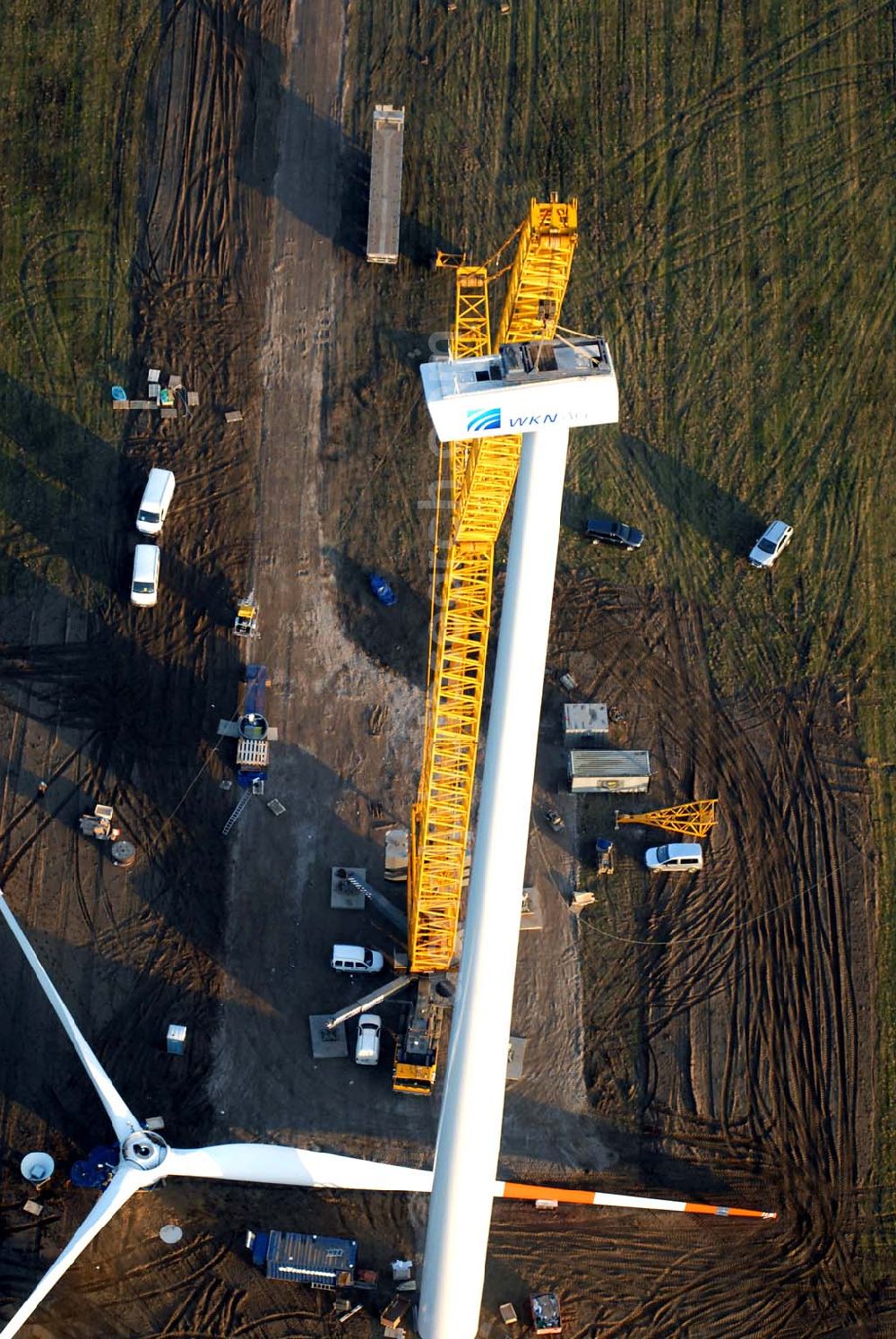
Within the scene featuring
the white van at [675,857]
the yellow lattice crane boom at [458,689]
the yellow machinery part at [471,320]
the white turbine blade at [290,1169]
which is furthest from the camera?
the white van at [675,857]

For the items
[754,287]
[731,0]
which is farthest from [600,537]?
[731,0]

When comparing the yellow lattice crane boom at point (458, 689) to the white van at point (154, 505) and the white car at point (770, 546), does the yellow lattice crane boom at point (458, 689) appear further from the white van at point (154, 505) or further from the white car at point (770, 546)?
the white car at point (770, 546)

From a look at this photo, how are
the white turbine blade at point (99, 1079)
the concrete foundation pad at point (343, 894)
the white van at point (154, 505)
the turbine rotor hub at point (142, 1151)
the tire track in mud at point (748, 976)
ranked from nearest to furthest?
the turbine rotor hub at point (142, 1151)
the white turbine blade at point (99, 1079)
the tire track in mud at point (748, 976)
the concrete foundation pad at point (343, 894)
the white van at point (154, 505)

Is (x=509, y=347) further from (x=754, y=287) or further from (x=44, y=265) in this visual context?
(x=44, y=265)

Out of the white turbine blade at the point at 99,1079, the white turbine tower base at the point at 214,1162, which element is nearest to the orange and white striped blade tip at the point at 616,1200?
the white turbine tower base at the point at 214,1162

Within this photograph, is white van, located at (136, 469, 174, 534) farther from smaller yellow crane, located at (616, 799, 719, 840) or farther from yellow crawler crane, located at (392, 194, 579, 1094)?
smaller yellow crane, located at (616, 799, 719, 840)

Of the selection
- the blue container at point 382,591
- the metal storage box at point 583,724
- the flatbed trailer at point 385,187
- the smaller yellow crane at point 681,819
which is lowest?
the smaller yellow crane at point 681,819

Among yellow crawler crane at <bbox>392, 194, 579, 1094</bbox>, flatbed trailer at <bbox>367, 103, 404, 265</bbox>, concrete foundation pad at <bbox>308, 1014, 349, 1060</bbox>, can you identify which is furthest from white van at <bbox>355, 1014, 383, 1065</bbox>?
flatbed trailer at <bbox>367, 103, 404, 265</bbox>

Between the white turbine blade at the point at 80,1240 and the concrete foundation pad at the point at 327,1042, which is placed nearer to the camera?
the white turbine blade at the point at 80,1240
